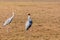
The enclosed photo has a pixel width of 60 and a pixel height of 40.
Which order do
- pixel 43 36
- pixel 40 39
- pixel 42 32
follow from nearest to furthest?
1. pixel 40 39
2. pixel 43 36
3. pixel 42 32

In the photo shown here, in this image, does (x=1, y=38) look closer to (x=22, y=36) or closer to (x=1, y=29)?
(x=22, y=36)

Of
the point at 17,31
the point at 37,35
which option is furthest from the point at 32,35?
the point at 17,31

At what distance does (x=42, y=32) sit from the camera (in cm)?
1080

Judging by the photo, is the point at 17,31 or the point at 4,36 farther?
the point at 17,31

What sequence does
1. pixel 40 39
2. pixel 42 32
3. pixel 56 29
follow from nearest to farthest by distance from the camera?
pixel 40 39
pixel 42 32
pixel 56 29

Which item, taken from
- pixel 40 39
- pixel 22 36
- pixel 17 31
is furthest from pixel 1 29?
pixel 40 39

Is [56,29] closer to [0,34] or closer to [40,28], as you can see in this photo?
[40,28]

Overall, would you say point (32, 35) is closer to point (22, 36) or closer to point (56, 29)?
point (22, 36)

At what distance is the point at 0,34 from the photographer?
399 inches

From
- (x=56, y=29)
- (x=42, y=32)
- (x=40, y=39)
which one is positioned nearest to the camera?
(x=40, y=39)

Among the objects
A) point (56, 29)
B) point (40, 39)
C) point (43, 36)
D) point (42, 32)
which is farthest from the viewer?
point (56, 29)

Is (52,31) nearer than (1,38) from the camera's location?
No

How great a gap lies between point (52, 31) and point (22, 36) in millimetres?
1940

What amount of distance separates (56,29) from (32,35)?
2.07 metres
